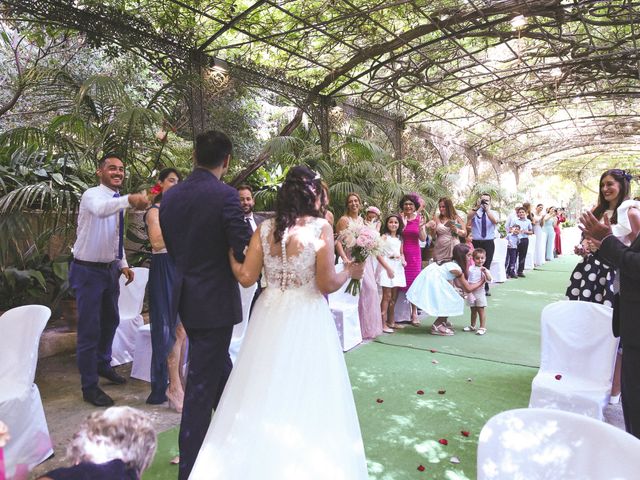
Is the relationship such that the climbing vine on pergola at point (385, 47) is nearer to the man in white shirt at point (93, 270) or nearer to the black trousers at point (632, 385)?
the man in white shirt at point (93, 270)

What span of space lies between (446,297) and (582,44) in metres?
6.17

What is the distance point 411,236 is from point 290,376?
14.6ft

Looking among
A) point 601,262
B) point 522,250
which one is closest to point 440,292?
point 601,262

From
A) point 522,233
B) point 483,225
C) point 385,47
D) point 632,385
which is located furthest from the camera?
point 522,233

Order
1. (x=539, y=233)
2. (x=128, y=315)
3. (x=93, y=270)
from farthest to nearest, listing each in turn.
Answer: (x=539, y=233) < (x=128, y=315) < (x=93, y=270)

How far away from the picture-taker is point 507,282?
35.2 ft

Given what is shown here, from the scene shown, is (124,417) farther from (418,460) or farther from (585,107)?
(585,107)

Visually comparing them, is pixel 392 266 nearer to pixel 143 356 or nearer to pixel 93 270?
pixel 143 356

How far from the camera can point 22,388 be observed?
273 centimetres

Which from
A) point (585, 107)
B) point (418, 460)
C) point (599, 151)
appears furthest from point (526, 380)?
point (599, 151)

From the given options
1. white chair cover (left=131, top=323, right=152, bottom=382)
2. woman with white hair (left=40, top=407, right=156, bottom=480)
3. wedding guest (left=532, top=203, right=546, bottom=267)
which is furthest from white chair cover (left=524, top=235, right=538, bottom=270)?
woman with white hair (left=40, top=407, right=156, bottom=480)

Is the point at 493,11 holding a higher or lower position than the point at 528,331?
higher

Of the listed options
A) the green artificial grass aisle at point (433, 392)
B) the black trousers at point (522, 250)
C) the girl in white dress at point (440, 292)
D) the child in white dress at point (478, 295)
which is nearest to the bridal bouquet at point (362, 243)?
the green artificial grass aisle at point (433, 392)

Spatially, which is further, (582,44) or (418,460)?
(582,44)
